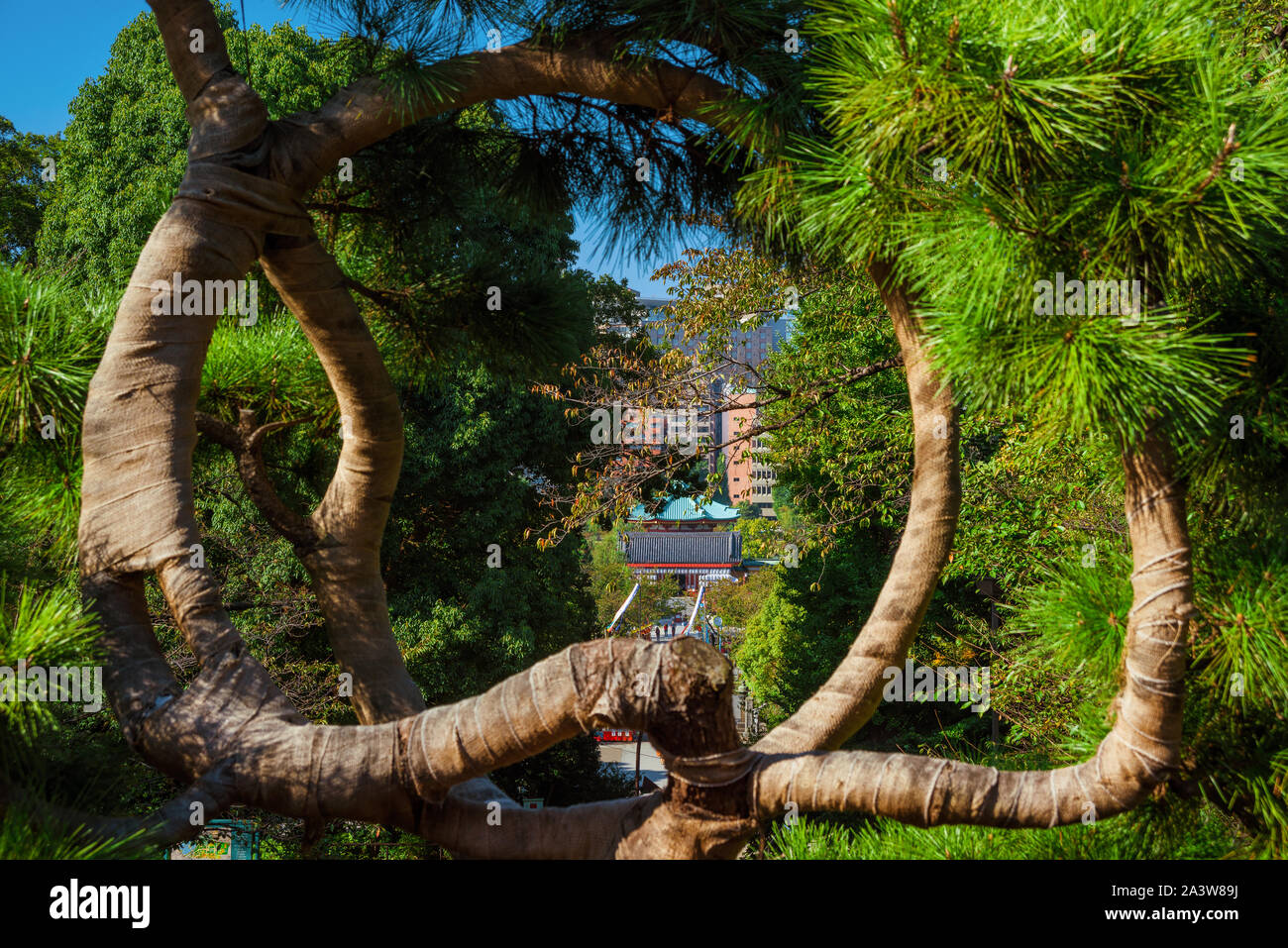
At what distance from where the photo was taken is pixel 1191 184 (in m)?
1.27

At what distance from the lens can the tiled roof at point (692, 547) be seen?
82.5ft

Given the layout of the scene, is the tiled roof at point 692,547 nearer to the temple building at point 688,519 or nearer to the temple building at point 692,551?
the temple building at point 692,551

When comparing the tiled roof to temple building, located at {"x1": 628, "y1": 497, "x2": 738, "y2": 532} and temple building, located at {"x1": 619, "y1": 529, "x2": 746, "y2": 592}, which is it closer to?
temple building, located at {"x1": 619, "y1": 529, "x2": 746, "y2": 592}

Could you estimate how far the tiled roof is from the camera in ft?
82.5

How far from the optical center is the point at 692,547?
2548 cm

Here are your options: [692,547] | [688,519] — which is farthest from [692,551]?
[688,519]

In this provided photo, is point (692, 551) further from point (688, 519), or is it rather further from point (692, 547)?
point (688, 519)

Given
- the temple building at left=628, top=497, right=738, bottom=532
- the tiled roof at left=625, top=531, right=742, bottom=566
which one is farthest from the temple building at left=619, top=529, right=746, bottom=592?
the temple building at left=628, top=497, right=738, bottom=532

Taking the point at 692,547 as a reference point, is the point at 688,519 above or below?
above
